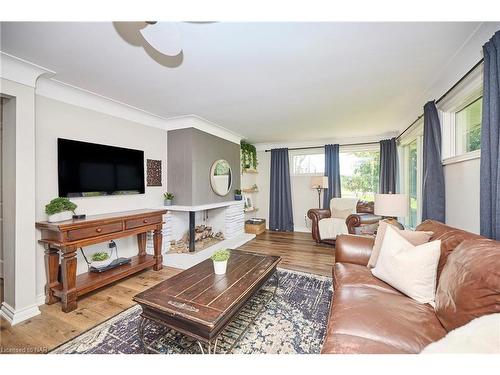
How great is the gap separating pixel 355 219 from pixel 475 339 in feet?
9.67

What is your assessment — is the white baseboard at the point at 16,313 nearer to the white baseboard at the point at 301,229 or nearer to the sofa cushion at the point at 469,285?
the sofa cushion at the point at 469,285

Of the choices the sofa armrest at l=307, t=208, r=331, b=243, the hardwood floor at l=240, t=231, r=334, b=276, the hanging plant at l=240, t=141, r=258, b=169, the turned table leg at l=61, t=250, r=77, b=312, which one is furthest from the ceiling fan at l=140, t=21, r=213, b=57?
the hanging plant at l=240, t=141, r=258, b=169

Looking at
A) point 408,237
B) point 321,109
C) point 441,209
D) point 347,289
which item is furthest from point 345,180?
point 347,289

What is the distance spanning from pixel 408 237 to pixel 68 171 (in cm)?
334

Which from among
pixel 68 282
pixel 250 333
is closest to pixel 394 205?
pixel 250 333

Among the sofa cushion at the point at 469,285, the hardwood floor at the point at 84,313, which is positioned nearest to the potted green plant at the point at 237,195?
the hardwood floor at the point at 84,313

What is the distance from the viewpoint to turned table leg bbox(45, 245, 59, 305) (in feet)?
6.57

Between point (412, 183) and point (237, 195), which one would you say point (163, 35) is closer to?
point (237, 195)

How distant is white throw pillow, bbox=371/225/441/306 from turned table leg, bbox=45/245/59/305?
117 inches

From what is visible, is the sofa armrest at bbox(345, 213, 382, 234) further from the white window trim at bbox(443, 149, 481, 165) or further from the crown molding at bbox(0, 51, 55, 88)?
the crown molding at bbox(0, 51, 55, 88)

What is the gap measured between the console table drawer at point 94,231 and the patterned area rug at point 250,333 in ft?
2.71

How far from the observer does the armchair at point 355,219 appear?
3.40m

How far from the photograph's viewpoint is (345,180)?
5.00m
